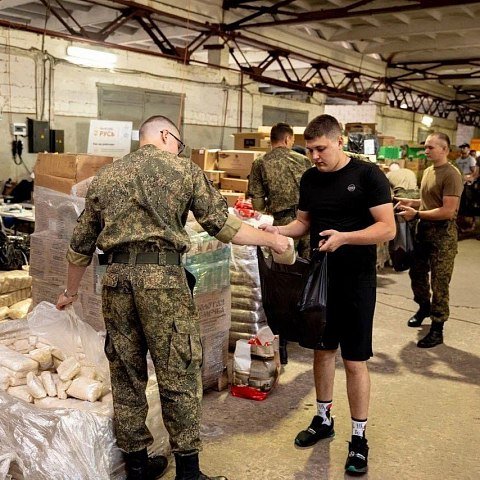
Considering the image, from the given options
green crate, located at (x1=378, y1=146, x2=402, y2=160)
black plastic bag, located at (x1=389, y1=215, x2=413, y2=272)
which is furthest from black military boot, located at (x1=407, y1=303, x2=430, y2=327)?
green crate, located at (x1=378, y1=146, x2=402, y2=160)

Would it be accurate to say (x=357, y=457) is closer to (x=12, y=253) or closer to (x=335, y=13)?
(x=12, y=253)

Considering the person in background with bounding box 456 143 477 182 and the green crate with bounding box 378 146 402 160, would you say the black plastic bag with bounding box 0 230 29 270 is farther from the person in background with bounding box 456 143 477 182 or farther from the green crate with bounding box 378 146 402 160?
the person in background with bounding box 456 143 477 182

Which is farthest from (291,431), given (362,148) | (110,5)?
(110,5)

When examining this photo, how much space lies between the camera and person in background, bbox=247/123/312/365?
442cm

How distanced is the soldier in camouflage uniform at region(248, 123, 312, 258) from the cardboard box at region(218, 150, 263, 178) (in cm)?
217

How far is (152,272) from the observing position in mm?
2215

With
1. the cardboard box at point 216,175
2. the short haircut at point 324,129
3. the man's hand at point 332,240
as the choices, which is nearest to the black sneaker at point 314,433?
the man's hand at point 332,240

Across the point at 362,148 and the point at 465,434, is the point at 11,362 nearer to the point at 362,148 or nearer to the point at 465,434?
the point at 465,434

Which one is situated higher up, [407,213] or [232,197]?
[407,213]

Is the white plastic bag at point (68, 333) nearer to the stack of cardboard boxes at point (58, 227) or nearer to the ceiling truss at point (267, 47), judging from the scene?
the stack of cardboard boxes at point (58, 227)

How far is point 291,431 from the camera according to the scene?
3.06 meters

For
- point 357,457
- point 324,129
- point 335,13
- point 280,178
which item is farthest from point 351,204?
point 335,13

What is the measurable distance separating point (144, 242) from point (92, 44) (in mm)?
5690

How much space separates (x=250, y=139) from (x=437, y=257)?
12.3ft
